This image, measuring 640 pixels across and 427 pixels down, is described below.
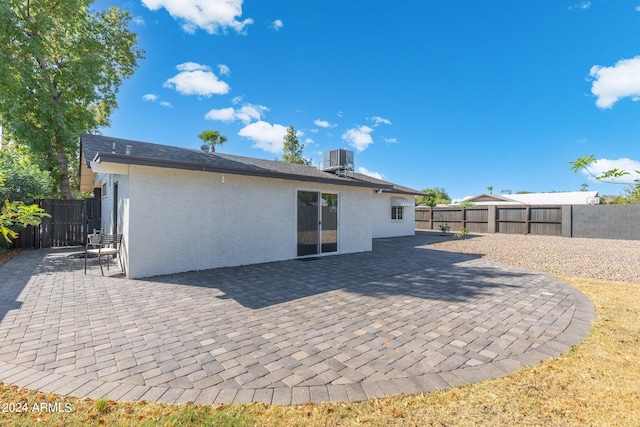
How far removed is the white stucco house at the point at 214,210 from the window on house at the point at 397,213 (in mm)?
7901

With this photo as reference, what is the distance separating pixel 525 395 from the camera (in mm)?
2787

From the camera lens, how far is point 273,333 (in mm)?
4207

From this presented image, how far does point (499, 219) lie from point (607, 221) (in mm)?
6244

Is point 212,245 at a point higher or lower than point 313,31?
lower

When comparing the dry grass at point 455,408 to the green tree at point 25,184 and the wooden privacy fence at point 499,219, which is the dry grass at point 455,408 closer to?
the green tree at point 25,184

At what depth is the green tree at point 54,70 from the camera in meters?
14.1

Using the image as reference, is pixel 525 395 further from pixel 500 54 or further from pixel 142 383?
pixel 500 54

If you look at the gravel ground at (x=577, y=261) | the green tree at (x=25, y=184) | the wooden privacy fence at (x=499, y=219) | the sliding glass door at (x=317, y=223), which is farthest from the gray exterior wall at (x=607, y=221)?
the green tree at (x=25, y=184)

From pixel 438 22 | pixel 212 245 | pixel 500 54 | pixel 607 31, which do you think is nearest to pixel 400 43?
pixel 438 22

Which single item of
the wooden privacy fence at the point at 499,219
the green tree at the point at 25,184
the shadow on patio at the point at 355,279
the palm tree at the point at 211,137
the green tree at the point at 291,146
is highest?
the green tree at the point at 291,146

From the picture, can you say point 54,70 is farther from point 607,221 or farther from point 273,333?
point 607,221

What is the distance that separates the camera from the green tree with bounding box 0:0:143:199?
46.4 feet

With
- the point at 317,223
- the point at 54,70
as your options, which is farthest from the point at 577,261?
the point at 54,70

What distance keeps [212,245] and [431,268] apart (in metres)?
7.04
